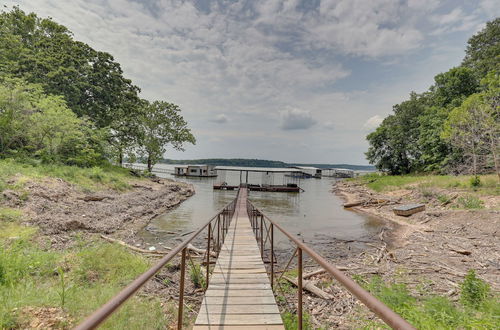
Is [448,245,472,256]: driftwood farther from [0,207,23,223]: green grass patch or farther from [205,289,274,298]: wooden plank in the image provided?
[0,207,23,223]: green grass patch

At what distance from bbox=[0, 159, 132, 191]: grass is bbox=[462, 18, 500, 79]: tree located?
41106 millimetres

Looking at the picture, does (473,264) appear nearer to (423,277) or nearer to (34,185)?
(423,277)

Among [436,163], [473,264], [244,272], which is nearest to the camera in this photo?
[244,272]

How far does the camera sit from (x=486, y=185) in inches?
618

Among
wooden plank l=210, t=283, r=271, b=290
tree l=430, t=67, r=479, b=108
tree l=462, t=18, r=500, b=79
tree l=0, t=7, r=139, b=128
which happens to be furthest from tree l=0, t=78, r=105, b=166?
tree l=462, t=18, r=500, b=79

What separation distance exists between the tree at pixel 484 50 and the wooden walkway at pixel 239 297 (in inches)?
1454

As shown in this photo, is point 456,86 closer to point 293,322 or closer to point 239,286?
point 293,322

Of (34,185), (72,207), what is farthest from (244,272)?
(34,185)

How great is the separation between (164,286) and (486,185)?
21465mm

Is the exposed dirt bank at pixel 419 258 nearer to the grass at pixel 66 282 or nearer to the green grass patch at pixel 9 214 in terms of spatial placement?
the grass at pixel 66 282

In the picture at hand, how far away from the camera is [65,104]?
18062mm

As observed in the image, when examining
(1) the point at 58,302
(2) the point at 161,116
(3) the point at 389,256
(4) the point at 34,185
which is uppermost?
(2) the point at 161,116

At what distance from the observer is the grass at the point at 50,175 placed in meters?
9.48

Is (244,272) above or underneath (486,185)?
underneath
